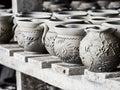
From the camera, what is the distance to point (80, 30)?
5.52 ft

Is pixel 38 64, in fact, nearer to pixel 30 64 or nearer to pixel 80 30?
pixel 30 64

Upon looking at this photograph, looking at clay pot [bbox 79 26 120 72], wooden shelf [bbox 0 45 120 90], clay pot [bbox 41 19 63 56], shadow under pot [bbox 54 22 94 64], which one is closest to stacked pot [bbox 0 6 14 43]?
wooden shelf [bbox 0 45 120 90]

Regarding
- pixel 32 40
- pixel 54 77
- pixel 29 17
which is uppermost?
pixel 29 17

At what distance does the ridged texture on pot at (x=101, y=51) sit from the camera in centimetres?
154

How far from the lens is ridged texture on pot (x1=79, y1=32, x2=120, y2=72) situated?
5.05 ft

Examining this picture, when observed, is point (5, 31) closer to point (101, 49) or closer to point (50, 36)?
point (50, 36)

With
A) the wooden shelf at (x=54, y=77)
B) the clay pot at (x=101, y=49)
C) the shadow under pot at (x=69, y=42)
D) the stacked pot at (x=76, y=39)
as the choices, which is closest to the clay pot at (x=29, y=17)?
the stacked pot at (x=76, y=39)

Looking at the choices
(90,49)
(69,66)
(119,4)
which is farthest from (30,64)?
(119,4)

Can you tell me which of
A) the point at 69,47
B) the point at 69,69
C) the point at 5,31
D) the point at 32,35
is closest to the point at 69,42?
the point at 69,47

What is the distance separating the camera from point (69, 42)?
172 centimetres

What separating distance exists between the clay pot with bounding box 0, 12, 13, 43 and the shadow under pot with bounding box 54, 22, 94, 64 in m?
0.72

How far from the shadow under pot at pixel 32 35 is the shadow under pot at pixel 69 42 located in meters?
0.31

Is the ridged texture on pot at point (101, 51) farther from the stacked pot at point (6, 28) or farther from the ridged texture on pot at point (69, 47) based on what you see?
the stacked pot at point (6, 28)

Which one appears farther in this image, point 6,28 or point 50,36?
point 6,28
